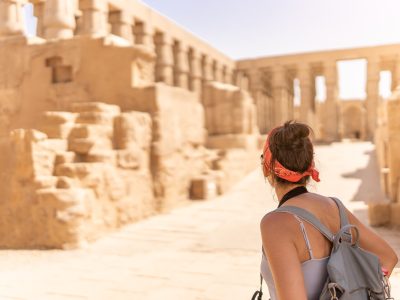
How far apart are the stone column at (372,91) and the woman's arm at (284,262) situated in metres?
24.2

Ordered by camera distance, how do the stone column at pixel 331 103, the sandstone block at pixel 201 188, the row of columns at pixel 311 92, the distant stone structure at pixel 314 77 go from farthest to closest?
the stone column at pixel 331 103, the row of columns at pixel 311 92, the distant stone structure at pixel 314 77, the sandstone block at pixel 201 188

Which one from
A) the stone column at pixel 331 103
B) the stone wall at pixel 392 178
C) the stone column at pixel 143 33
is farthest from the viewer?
the stone column at pixel 331 103

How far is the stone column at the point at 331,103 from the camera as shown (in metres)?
24.9

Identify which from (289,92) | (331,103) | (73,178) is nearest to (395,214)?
(73,178)

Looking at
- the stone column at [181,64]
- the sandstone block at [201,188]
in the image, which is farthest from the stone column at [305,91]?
the sandstone block at [201,188]

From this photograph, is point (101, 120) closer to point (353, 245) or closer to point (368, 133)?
point (353, 245)

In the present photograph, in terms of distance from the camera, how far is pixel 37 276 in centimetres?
Result: 469

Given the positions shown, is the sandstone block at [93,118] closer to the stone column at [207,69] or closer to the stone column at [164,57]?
the stone column at [164,57]

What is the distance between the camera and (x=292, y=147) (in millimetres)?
1572

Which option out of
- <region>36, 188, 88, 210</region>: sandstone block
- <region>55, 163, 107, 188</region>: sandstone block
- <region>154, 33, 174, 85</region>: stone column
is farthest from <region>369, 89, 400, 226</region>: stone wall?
<region>154, 33, 174, 85</region>: stone column

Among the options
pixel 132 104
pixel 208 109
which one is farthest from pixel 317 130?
pixel 132 104

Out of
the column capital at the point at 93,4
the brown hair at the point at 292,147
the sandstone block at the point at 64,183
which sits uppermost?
the column capital at the point at 93,4

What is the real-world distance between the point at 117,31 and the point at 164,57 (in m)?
3.72

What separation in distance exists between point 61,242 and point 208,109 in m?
8.80
